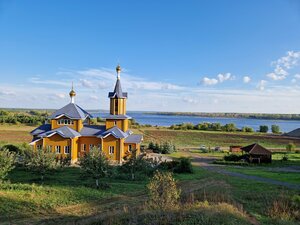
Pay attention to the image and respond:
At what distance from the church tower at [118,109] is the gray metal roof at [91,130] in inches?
33.3

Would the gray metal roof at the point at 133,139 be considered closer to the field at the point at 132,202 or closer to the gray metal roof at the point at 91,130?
the gray metal roof at the point at 91,130

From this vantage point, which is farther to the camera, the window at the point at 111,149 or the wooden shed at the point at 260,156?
the wooden shed at the point at 260,156

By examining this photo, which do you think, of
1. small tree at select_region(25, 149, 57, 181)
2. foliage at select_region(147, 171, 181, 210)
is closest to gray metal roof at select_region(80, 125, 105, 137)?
small tree at select_region(25, 149, 57, 181)

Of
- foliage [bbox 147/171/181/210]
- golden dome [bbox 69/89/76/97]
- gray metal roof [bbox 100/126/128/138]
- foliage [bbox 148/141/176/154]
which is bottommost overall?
foliage [bbox 148/141/176/154]

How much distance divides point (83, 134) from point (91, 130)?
3.09 ft

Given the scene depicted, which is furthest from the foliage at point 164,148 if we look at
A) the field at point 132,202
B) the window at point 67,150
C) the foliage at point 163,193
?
the foliage at point 163,193

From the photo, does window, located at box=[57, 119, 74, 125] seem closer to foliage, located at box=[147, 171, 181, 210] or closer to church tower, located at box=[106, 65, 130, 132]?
church tower, located at box=[106, 65, 130, 132]

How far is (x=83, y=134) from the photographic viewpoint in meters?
27.7

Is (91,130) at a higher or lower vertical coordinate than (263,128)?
higher

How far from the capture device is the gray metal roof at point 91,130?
2772 cm

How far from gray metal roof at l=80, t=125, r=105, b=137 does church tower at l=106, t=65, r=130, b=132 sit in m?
0.85

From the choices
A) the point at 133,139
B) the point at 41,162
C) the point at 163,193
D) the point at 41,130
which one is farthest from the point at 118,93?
the point at 163,193

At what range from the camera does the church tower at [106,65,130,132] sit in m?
28.2

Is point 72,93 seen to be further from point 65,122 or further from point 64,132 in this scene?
point 64,132
